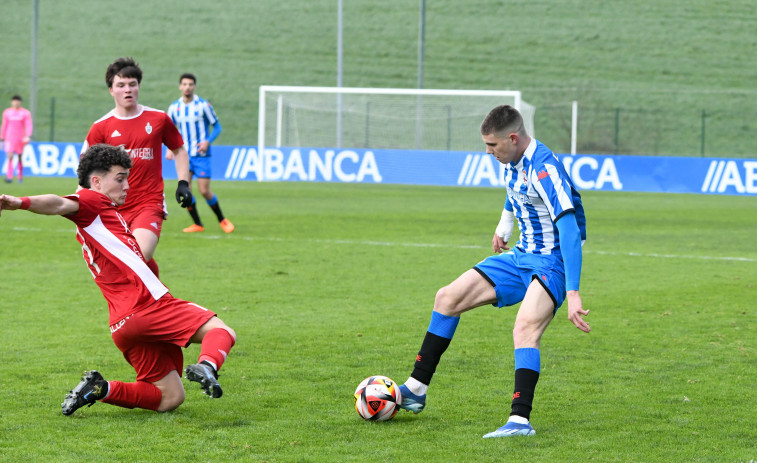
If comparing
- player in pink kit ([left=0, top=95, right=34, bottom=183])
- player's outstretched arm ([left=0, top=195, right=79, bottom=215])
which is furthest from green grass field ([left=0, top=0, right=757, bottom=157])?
player's outstretched arm ([left=0, top=195, right=79, bottom=215])

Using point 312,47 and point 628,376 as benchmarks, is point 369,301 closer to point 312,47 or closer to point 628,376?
point 628,376

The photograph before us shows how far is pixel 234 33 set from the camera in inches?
2446

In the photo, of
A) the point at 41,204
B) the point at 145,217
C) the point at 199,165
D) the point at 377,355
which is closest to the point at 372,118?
the point at 199,165

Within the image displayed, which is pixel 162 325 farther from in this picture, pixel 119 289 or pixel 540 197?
pixel 540 197

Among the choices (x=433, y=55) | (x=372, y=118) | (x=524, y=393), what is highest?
(x=433, y=55)

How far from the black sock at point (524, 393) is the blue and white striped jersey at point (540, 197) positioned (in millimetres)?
651

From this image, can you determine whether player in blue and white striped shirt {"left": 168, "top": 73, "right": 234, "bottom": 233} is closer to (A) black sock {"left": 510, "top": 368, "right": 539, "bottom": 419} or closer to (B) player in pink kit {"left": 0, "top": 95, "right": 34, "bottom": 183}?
(A) black sock {"left": 510, "top": 368, "right": 539, "bottom": 419}

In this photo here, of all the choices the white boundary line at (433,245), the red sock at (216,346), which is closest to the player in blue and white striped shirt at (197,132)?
the white boundary line at (433,245)

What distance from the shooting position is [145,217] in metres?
7.11

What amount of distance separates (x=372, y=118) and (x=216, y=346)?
25.0m

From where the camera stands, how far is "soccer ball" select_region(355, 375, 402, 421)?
5.06 m

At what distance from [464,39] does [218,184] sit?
3578 cm

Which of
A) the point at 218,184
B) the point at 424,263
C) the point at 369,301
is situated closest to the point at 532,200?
the point at 369,301

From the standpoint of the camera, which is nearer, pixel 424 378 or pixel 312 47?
pixel 424 378
